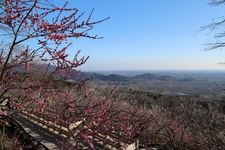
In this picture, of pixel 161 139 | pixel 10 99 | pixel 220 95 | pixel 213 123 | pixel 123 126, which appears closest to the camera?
pixel 10 99

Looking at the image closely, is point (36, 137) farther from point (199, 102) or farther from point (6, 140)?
point (199, 102)

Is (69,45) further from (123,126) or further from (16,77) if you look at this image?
(123,126)

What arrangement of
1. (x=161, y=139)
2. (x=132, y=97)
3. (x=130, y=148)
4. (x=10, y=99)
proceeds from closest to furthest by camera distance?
(x=10, y=99), (x=130, y=148), (x=161, y=139), (x=132, y=97)

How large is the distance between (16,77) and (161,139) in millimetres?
10189

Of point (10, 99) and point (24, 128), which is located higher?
point (10, 99)

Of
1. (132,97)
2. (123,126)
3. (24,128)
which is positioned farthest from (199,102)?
(123,126)

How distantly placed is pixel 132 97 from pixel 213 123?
21.2 metres

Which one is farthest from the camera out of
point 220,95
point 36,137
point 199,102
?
point 199,102

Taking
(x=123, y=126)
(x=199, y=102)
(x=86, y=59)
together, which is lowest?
(x=199, y=102)

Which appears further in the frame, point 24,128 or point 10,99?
point 24,128

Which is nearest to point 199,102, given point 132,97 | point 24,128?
point 132,97

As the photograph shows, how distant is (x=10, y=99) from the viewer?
174 inches

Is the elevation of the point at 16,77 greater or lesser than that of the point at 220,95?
greater

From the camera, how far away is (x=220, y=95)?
1181cm
